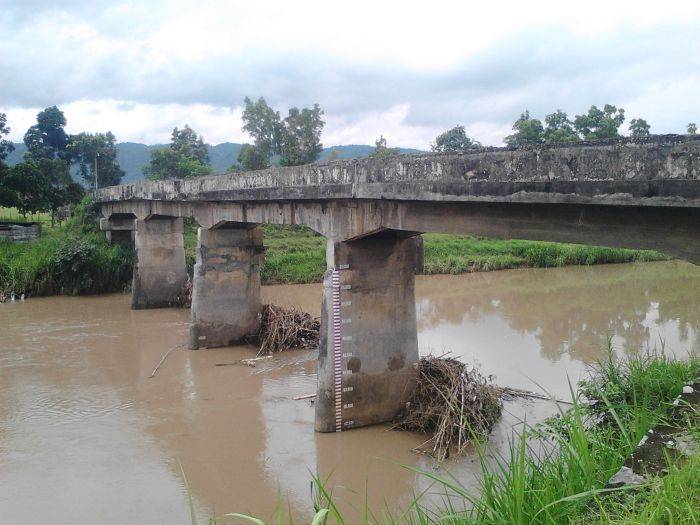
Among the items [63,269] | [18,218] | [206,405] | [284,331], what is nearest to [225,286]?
[284,331]

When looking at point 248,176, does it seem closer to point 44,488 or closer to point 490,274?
point 44,488

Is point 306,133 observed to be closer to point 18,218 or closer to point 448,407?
point 18,218

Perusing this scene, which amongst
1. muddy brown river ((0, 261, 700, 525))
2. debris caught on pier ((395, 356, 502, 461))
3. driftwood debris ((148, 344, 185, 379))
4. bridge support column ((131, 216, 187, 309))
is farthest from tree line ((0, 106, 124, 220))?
debris caught on pier ((395, 356, 502, 461))

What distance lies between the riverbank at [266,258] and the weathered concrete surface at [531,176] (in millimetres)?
9857

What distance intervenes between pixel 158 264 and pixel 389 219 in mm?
11967

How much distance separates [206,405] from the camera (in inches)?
392

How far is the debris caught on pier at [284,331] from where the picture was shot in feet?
42.9

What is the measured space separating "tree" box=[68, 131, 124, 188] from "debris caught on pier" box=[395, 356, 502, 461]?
3370 centimetres

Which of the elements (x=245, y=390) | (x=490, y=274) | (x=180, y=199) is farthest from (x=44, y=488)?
(x=490, y=274)

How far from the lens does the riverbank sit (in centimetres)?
1997

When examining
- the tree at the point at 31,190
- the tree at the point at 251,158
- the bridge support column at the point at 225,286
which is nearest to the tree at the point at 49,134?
the tree at the point at 251,158

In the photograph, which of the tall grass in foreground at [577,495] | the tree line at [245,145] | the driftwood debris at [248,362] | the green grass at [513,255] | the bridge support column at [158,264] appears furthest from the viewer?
the tree line at [245,145]

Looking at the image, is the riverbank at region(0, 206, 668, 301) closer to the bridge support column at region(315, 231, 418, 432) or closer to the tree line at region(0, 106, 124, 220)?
the tree line at region(0, 106, 124, 220)

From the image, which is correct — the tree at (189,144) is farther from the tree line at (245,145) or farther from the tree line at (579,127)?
the tree line at (579,127)
